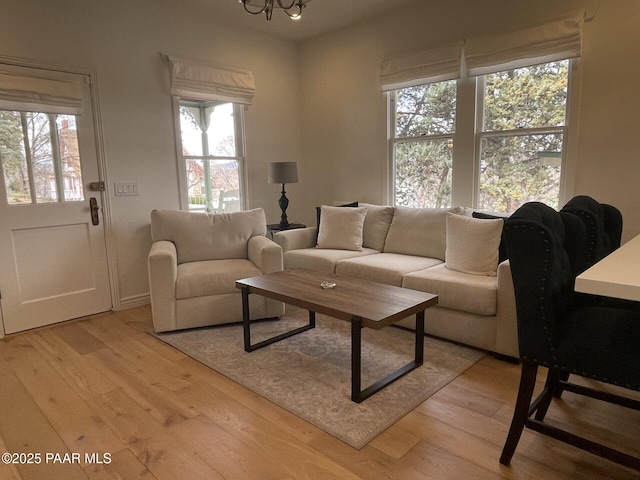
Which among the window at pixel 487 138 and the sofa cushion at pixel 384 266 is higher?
the window at pixel 487 138

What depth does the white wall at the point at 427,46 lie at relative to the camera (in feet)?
9.53

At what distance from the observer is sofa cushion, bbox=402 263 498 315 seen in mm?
2584

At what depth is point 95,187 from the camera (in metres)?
3.52

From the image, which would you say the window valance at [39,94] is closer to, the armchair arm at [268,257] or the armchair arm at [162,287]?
the armchair arm at [162,287]

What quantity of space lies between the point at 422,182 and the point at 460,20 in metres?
1.44

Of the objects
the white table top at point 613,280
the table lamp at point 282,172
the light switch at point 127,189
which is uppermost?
the table lamp at point 282,172

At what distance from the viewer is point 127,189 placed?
371 cm

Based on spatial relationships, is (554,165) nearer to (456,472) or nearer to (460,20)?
(460,20)

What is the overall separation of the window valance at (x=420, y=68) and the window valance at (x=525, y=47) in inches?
4.6

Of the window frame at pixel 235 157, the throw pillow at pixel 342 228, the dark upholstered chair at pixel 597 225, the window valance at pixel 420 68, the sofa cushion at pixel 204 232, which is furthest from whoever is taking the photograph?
the window frame at pixel 235 157

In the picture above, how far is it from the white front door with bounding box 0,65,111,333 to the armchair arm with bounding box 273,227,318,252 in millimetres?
1566

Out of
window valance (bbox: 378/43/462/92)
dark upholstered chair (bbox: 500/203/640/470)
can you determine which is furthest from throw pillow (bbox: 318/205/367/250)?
A: dark upholstered chair (bbox: 500/203/640/470)

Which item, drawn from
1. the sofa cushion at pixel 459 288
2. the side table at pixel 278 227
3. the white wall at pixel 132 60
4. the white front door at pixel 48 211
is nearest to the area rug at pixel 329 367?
the sofa cushion at pixel 459 288

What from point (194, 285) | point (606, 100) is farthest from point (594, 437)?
point (194, 285)
